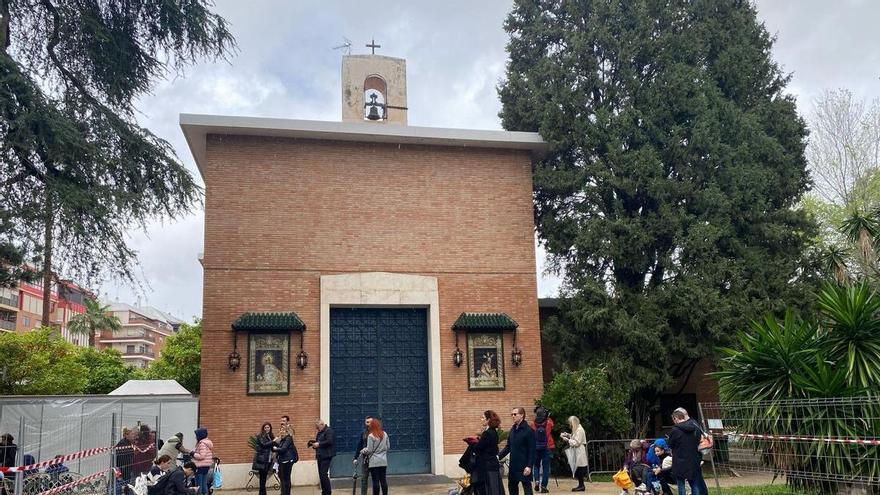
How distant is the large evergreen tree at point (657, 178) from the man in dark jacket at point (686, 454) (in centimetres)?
581

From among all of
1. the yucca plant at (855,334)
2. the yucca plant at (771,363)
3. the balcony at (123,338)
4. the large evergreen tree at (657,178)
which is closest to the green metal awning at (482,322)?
the large evergreen tree at (657,178)

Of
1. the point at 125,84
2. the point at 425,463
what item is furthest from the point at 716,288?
the point at 125,84

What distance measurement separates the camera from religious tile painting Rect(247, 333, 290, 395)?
1562cm

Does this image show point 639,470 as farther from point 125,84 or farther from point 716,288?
point 125,84

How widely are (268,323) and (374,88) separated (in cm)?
686

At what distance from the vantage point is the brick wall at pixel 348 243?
1575cm

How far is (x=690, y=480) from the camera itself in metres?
10.4

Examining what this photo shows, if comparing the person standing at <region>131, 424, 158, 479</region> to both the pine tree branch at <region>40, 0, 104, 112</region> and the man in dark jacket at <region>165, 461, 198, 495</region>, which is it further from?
the pine tree branch at <region>40, 0, 104, 112</region>

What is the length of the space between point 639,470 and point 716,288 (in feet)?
22.3

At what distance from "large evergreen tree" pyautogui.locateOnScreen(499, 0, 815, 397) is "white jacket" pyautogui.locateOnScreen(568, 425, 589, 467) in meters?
2.90

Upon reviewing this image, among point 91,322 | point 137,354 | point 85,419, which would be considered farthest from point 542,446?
point 137,354

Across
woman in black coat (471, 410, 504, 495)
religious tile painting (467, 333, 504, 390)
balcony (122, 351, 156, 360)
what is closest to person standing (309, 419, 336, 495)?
woman in black coat (471, 410, 504, 495)

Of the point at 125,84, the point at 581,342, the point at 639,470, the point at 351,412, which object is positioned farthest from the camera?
the point at 581,342

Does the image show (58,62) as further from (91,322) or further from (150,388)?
(91,322)
